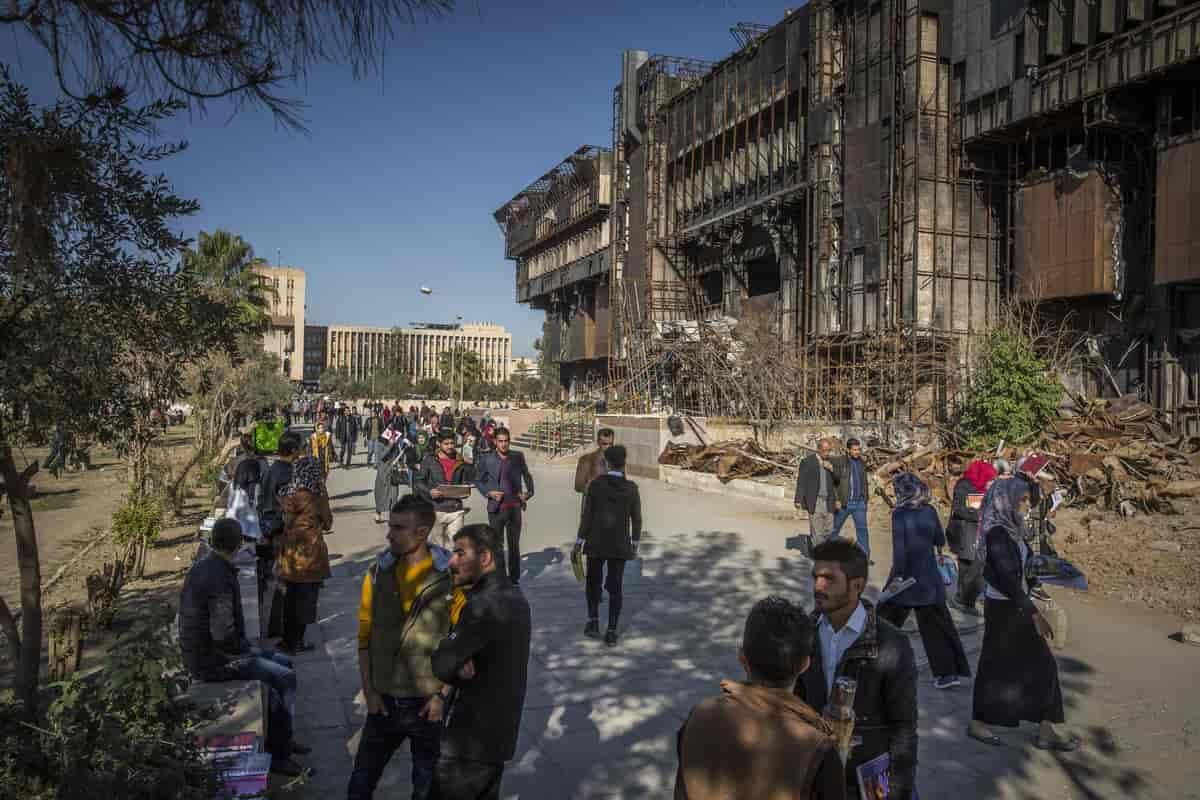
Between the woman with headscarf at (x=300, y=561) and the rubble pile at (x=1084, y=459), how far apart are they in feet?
24.9

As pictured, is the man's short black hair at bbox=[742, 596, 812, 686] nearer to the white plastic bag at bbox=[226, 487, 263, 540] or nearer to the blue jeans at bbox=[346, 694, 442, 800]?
the blue jeans at bbox=[346, 694, 442, 800]

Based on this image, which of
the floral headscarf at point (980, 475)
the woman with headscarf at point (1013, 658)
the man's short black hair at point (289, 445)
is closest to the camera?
the woman with headscarf at point (1013, 658)

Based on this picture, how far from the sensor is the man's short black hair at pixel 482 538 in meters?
3.70

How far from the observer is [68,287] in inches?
160

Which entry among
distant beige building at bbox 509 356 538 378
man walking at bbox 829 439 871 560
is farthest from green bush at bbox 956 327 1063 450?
distant beige building at bbox 509 356 538 378

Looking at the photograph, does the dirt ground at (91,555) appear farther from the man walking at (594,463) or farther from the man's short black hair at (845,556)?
the man walking at (594,463)

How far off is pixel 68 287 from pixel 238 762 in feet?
7.55

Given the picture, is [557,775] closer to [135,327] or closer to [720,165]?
[135,327]

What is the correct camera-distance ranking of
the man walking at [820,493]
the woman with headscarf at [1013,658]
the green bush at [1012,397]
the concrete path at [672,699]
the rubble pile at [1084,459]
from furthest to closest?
the green bush at [1012,397] < the rubble pile at [1084,459] < the man walking at [820,493] < the woman with headscarf at [1013,658] < the concrete path at [672,699]

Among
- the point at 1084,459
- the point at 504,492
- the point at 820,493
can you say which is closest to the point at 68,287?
the point at 504,492

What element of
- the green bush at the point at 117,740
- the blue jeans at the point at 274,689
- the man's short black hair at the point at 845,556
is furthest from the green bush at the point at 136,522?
the man's short black hair at the point at 845,556

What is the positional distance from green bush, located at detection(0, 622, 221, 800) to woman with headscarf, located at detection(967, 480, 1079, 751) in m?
4.22

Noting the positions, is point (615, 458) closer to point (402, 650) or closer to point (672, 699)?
point (672, 699)

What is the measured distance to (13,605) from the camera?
1020 centimetres
